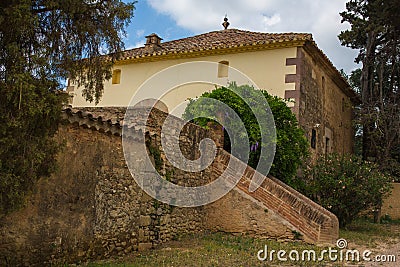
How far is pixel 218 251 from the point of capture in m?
7.75

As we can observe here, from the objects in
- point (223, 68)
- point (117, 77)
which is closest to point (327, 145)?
point (223, 68)

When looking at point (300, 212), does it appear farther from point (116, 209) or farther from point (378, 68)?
point (378, 68)

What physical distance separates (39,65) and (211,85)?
9788 millimetres

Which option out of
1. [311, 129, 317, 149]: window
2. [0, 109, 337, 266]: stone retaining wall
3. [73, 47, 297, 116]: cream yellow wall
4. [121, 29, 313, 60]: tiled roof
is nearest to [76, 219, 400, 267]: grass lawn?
[0, 109, 337, 266]: stone retaining wall

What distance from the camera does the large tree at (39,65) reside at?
14.1 ft

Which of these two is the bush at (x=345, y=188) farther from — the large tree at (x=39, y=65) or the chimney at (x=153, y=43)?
the large tree at (x=39, y=65)

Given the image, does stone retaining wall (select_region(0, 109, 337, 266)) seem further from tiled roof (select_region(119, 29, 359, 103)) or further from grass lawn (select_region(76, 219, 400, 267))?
tiled roof (select_region(119, 29, 359, 103))

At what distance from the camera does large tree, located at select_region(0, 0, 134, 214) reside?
4.31m

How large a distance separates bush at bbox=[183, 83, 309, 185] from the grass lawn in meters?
2.24

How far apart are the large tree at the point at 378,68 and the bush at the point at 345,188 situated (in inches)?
209

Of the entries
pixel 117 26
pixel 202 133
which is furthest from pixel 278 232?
pixel 117 26

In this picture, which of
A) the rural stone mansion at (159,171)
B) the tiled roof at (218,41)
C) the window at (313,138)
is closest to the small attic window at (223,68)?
the rural stone mansion at (159,171)

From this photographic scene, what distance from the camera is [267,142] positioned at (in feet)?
36.0

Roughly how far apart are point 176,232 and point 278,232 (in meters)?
2.19
